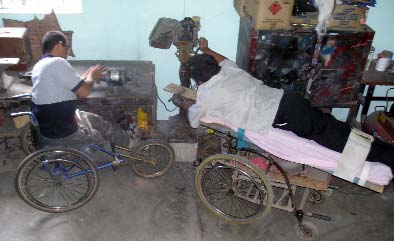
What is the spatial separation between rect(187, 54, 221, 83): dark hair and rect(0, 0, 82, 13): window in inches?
69.3

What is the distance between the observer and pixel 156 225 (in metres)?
3.65

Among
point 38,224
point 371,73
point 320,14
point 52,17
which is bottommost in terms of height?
point 38,224

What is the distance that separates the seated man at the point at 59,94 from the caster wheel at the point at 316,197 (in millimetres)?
2241

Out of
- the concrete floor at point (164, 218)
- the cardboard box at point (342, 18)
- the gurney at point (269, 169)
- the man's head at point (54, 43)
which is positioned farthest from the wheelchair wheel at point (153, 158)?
the cardboard box at point (342, 18)

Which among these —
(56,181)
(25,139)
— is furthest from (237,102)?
(25,139)

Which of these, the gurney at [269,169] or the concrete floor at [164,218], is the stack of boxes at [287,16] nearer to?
the gurney at [269,169]

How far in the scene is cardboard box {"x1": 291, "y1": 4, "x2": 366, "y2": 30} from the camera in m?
3.79

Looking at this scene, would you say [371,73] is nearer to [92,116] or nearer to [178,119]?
[178,119]

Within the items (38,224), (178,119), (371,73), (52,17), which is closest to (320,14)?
(371,73)

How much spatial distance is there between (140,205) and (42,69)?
5.47ft

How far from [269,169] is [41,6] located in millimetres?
3231

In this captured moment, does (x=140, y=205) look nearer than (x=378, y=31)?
Yes

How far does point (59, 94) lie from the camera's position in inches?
133

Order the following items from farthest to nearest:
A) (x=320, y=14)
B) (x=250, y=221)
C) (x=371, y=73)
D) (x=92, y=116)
A: (x=371, y=73) → (x=92, y=116) → (x=320, y=14) → (x=250, y=221)
